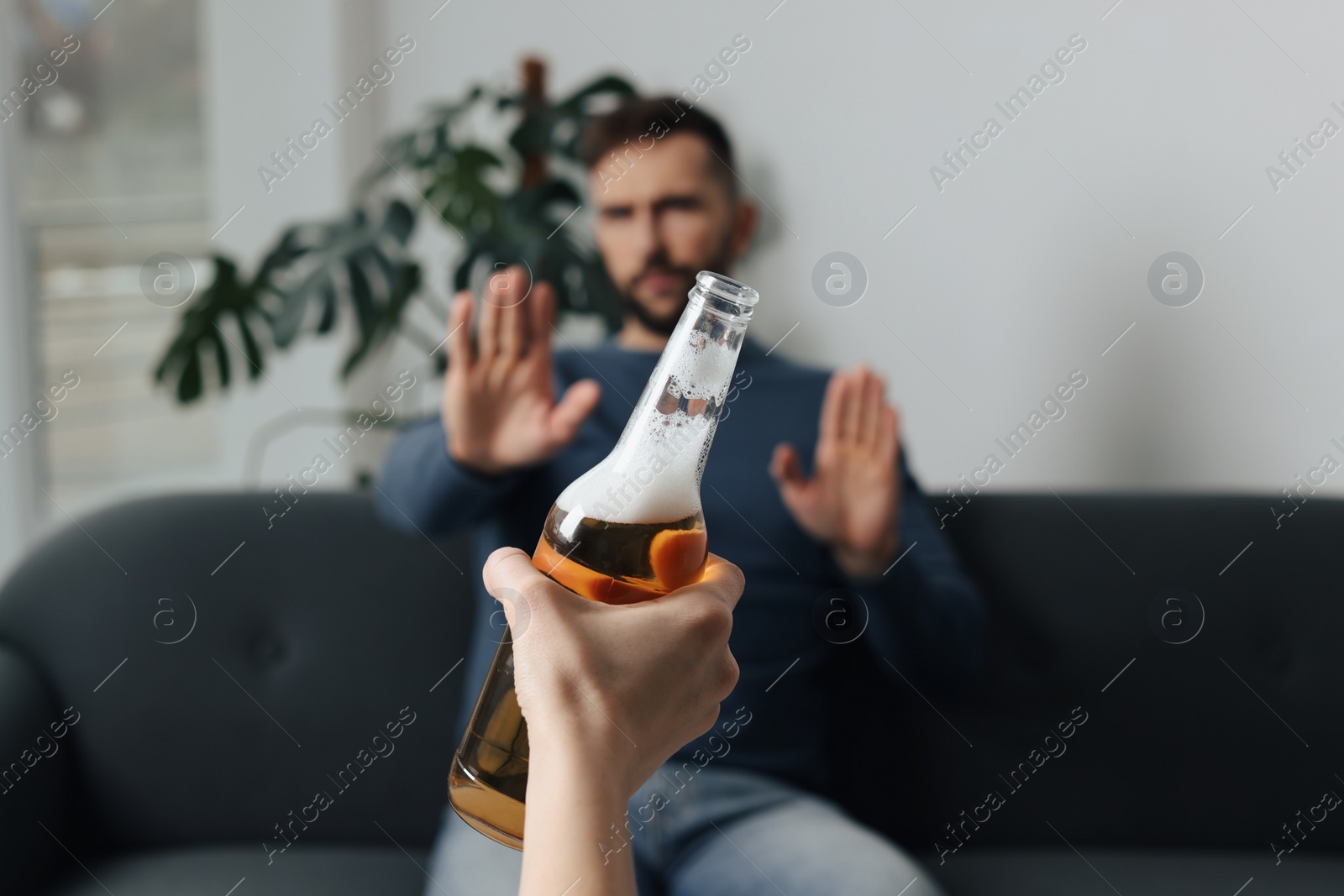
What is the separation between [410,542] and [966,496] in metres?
0.73

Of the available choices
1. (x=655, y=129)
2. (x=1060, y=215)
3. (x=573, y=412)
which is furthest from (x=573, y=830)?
(x=1060, y=215)

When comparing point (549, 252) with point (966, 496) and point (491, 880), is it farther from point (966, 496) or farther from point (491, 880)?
point (491, 880)

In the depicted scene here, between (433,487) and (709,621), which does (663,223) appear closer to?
(433,487)

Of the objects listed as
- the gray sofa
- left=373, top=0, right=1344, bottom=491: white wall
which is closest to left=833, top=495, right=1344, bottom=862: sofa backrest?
the gray sofa

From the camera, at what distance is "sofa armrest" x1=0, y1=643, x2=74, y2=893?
3.28 ft

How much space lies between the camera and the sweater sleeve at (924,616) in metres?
Result: 1.14

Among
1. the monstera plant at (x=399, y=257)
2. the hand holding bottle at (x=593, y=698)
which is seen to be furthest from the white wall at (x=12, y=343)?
the hand holding bottle at (x=593, y=698)

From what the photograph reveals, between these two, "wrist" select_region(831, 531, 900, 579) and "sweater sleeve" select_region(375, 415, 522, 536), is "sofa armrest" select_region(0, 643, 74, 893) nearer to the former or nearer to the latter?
"sweater sleeve" select_region(375, 415, 522, 536)

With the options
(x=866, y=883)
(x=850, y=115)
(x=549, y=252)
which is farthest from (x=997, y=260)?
(x=866, y=883)

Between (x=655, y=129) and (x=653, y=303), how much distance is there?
9.8 inches

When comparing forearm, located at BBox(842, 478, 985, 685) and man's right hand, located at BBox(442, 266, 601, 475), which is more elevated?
man's right hand, located at BBox(442, 266, 601, 475)

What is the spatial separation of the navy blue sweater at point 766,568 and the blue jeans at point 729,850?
2.3 inches

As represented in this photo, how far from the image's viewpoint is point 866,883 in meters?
0.88

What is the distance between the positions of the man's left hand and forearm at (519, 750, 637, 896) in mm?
736
